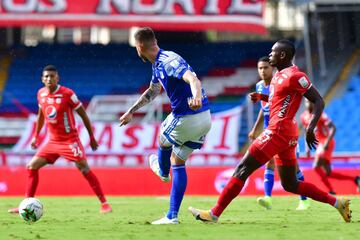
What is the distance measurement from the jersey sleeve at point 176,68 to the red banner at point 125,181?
10.8 metres

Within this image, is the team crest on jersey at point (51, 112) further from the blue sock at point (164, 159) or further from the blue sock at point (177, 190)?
the blue sock at point (177, 190)

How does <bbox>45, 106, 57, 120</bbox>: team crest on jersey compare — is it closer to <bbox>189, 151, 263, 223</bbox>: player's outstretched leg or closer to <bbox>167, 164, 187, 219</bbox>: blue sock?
<bbox>167, 164, 187, 219</bbox>: blue sock

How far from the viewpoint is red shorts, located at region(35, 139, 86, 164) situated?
1512 centimetres

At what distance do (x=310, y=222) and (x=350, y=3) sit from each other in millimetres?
18034

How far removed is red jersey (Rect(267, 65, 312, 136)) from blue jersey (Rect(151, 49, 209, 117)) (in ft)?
2.80

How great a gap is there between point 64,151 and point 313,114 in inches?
218

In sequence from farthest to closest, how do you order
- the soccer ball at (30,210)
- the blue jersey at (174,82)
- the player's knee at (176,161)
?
the soccer ball at (30,210)
the player's knee at (176,161)
the blue jersey at (174,82)

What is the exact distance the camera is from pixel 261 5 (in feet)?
92.5

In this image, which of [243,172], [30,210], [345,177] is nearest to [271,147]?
[243,172]

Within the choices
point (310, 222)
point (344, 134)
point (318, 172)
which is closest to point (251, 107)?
point (344, 134)

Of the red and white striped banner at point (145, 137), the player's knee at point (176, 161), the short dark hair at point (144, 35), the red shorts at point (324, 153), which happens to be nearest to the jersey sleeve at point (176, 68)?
the short dark hair at point (144, 35)

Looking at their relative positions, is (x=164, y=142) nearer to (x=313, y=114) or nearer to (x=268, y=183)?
(x=313, y=114)

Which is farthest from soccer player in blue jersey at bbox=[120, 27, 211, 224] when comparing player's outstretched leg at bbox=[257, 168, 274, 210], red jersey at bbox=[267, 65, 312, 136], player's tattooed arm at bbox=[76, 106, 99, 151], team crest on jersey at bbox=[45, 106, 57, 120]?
team crest on jersey at bbox=[45, 106, 57, 120]

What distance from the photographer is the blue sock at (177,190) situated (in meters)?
11.4
